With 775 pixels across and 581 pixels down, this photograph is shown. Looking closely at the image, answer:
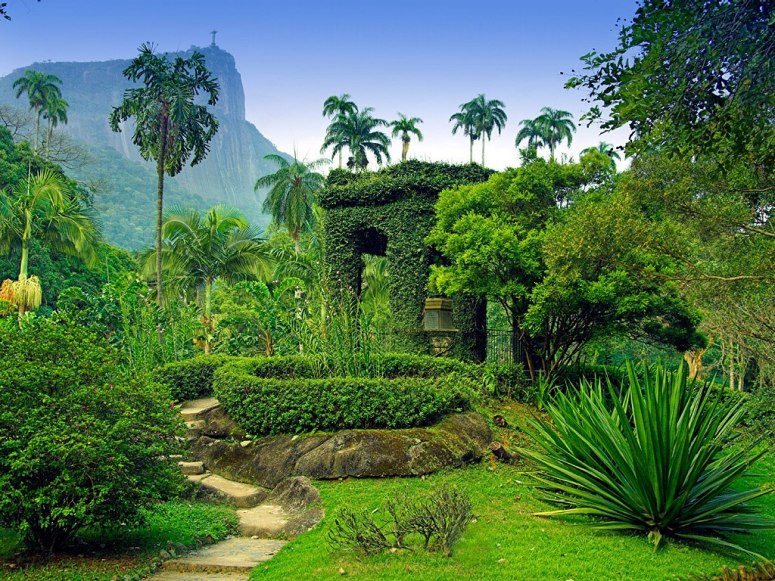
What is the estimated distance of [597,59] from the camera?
20.8 ft

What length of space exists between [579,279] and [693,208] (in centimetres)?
366

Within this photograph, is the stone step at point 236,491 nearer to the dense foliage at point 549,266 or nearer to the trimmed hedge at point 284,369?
the trimmed hedge at point 284,369

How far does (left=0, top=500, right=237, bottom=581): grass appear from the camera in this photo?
5707 millimetres

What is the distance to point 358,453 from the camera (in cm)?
859

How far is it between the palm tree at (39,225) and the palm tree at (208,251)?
304cm

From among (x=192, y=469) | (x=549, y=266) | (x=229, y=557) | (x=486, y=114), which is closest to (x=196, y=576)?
(x=229, y=557)

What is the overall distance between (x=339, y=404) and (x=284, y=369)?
3.25 metres

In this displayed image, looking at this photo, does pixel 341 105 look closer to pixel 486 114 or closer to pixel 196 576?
pixel 486 114

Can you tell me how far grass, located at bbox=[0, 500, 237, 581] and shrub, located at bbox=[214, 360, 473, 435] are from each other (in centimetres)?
166

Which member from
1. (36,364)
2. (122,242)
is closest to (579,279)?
(36,364)

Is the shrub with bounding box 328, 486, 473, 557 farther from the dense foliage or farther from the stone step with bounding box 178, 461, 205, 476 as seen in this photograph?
the dense foliage

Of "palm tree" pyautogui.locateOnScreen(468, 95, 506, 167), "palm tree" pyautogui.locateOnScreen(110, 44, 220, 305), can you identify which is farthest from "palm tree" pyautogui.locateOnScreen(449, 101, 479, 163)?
"palm tree" pyautogui.locateOnScreen(110, 44, 220, 305)

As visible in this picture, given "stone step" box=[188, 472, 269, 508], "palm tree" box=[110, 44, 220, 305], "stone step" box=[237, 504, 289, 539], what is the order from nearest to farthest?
"stone step" box=[237, 504, 289, 539] < "stone step" box=[188, 472, 269, 508] < "palm tree" box=[110, 44, 220, 305]

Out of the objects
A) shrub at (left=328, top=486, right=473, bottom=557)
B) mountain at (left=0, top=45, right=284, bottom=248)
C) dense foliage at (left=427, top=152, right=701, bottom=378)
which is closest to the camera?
shrub at (left=328, top=486, right=473, bottom=557)
